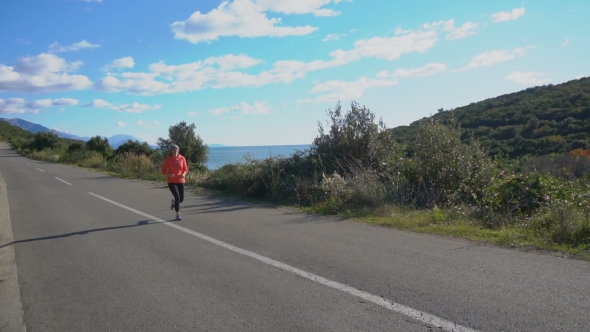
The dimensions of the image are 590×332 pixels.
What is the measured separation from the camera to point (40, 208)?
491 inches

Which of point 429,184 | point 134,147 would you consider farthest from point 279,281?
point 134,147

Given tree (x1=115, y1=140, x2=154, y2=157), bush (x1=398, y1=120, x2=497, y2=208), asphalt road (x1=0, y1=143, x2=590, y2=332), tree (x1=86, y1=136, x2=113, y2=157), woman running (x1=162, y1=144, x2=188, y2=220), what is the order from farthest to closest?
1. tree (x1=86, y1=136, x2=113, y2=157)
2. tree (x1=115, y1=140, x2=154, y2=157)
3. bush (x1=398, y1=120, x2=497, y2=208)
4. woman running (x1=162, y1=144, x2=188, y2=220)
5. asphalt road (x1=0, y1=143, x2=590, y2=332)

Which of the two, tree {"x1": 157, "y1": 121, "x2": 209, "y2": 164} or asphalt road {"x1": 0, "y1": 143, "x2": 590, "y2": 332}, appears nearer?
asphalt road {"x1": 0, "y1": 143, "x2": 590, "y2": 332}

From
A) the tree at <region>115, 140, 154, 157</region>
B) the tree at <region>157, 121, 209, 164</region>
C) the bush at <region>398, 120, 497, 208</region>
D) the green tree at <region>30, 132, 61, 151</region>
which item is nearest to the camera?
the bush at <region>398, 120, 497, 208</region>

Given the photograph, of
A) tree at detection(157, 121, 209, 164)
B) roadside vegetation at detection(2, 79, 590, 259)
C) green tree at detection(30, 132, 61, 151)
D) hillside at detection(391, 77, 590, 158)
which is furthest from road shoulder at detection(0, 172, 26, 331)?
green tree at detection(30, 132, 61, 151)

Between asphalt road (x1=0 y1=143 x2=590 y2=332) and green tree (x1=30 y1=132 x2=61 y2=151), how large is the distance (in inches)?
2587

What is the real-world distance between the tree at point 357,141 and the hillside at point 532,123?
3551mm

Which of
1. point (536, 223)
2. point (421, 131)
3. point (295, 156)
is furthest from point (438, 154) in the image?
point (295, 156)

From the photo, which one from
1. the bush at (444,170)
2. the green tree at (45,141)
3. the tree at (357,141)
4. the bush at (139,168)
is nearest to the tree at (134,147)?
the bush at (139,168)

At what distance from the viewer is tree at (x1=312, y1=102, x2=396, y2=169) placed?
13.7m

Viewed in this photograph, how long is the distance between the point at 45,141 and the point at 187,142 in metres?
41.9

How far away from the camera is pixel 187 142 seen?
37.5 meters

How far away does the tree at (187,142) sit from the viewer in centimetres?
3719

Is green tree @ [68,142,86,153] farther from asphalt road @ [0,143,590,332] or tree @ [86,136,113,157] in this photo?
asphalt road @ [0,143,590,332]
